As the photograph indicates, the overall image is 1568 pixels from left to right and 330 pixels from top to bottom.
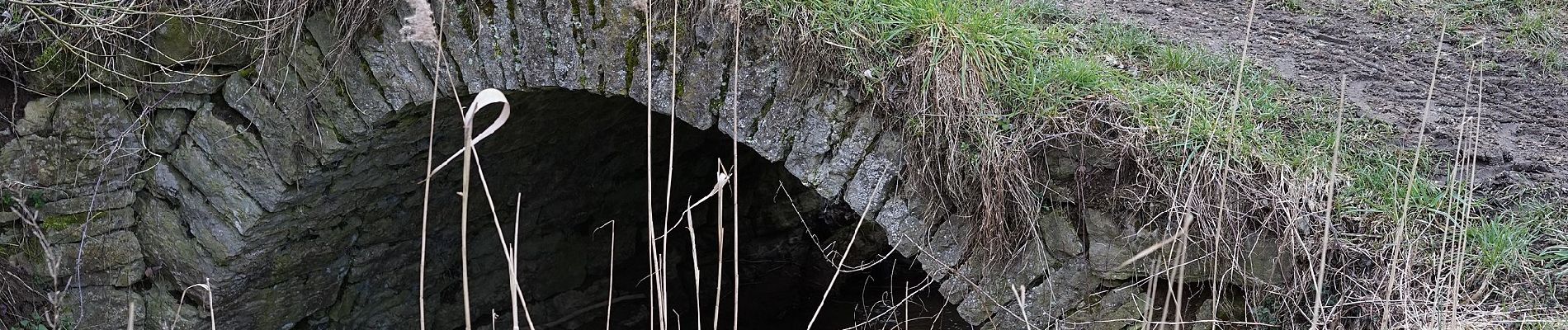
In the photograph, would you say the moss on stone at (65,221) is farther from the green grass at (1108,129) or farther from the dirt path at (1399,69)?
the dirt path at (1399,69)

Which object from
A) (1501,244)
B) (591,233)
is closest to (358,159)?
(591,233)

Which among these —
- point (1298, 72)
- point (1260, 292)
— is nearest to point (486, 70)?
point (1260, 292)

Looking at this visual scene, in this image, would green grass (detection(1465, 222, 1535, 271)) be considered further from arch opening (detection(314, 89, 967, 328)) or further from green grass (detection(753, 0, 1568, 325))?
arch opening (detection(314, 89, 967, 328))

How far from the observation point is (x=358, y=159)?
3.34 metres

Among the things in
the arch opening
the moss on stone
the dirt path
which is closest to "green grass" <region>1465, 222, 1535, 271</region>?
the dirt path

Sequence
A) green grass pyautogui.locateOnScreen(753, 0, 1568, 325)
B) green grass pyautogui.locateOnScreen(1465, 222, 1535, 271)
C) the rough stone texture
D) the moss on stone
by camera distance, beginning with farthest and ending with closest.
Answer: the moss on stone, the rough stone texture, green grass pyautogui.locateOnScreen(753, 0, 1568, 325), green grass pyautogui.locateOnScreen(1465, 222, 1535, 271)

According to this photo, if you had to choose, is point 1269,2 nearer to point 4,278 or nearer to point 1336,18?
point 1336,18

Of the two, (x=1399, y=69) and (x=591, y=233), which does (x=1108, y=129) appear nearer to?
(x=1399, y=69)

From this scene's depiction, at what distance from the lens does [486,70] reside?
296 centimetres

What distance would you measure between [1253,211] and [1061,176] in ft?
1.42

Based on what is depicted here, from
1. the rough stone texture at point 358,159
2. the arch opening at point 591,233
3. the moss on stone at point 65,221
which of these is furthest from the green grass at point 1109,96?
the moss on stone at point 65,221

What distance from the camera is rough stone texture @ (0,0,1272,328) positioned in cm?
268

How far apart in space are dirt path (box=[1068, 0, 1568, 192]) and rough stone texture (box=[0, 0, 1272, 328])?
1068 mm

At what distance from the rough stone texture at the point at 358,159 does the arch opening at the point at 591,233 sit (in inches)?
1.5
